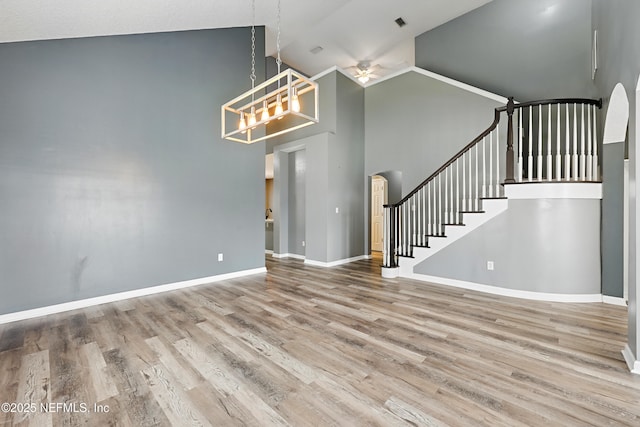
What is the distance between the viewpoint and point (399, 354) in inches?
93.1

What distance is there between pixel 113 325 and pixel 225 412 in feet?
7.00

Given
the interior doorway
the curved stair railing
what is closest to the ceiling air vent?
the curved stair railing

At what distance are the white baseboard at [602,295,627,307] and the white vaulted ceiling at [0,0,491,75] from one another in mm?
5904

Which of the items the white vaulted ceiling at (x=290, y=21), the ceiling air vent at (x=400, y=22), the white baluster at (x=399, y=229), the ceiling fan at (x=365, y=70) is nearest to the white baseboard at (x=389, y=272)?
the white baluster at (x=399, y=229)

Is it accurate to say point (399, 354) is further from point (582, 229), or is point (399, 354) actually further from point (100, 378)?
point (582, 229)

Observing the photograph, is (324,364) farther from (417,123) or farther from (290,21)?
(290,21)

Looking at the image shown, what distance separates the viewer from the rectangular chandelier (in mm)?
2791

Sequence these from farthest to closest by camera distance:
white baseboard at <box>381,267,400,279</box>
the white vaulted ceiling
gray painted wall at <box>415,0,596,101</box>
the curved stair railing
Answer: white baseboard at <box>381,267,400,279</box>
gray painted wall at <box>415,0,596,101</box>
the curved stair railing
the white vaulted ceiling

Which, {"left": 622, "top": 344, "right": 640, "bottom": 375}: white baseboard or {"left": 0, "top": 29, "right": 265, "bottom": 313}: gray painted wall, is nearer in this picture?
{"left": 622, "top": 344, "right": 640, "bottom": 375}: white baseboard

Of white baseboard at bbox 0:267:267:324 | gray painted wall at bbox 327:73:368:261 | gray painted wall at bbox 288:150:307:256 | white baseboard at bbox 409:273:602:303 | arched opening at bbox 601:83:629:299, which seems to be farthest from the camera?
gray painted wall at bbox 288:150:307:256

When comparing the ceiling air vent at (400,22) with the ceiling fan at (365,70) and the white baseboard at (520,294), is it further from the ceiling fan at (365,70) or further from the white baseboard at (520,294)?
the white baseboard at (520,294)

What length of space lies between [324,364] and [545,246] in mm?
3438

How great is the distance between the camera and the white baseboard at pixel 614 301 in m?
3.50

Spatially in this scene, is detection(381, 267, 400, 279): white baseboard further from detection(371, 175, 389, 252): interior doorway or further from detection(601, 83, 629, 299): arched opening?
detection(371, 175, 389, 252): interior doorway
